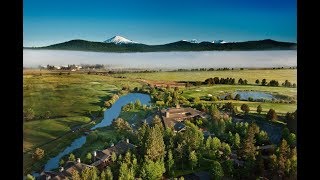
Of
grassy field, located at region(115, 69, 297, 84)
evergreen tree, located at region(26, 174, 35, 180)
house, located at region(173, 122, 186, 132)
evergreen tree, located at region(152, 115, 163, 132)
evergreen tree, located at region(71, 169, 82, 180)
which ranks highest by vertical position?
grassy field, located at region(115, 69, 297, 84)

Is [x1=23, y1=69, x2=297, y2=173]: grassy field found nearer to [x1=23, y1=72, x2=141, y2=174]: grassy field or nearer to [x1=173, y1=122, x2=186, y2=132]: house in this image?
[x1=23, y1=72, x2=141, y2=174]: grassy field

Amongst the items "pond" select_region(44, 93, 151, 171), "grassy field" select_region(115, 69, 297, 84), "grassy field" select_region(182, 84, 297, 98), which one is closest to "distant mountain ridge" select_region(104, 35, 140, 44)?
"grassy field" select_region(115, 69, 297, 84)

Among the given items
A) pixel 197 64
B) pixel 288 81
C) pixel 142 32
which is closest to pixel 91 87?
pixel 142 32

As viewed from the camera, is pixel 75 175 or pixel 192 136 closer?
pixel 75 175

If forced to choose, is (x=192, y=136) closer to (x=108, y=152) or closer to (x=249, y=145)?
(x=249, y=145)

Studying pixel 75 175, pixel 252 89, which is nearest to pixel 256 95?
pixel 252 89

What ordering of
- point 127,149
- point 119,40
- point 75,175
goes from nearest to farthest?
1. point 75,175
2. point 127,149
3. point 119,40
